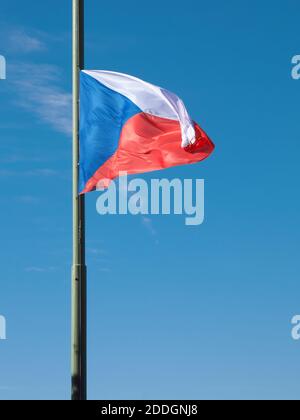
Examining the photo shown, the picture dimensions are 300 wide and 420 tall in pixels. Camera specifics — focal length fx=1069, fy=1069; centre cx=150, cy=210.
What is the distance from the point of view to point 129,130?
2258 centimetres

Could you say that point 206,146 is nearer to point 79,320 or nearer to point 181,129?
point 181,129

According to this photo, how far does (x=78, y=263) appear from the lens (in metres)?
20.2

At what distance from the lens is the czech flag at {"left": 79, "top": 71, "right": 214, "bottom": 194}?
70.9 ft

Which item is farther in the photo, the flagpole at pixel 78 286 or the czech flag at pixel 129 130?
the czech flag at pixel 129 130

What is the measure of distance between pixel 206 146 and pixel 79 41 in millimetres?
3582

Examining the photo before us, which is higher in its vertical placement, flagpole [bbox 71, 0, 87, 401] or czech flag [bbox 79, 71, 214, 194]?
czech flag [bbox 79, 71, 214, 194]

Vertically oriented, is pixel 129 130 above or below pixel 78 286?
above

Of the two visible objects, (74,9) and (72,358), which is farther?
(74,9)

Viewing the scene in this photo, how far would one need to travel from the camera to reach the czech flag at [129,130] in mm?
21625

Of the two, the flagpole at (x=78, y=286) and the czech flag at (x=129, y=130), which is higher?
the czech flag at (x=129, y=130)

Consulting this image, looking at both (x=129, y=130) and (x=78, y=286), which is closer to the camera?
(x=78, y=286)

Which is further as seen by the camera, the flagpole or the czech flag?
the czech flag
